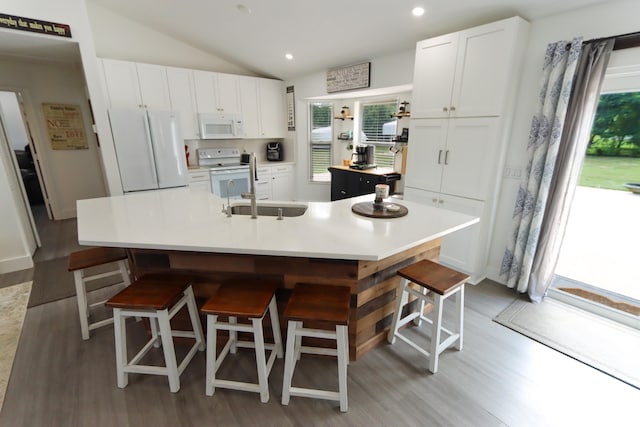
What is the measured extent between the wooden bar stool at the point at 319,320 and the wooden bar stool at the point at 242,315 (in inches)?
A: 5.1

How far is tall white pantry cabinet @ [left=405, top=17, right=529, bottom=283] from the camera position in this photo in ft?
8.08

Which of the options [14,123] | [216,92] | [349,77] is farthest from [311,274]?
[14,123]

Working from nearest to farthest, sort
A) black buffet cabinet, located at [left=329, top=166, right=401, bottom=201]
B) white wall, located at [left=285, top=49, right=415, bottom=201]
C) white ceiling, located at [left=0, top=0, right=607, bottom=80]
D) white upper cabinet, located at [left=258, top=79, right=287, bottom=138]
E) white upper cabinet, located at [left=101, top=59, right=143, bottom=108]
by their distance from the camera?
1. white ceiling, located at [left=0, top=0, right=607, bottom=80]
2. white wall, located at [left=285, top=49, right=415, bottom=201]
3. white upper cabinet, located at [left=101, top=59, right=143, bottom=108]
4. black buffet cabinet, located at [left=329, top=166, right=401, bottom=201]
5. white upper cabinet, located at [left=258, top=79, right=287, bottom=138]

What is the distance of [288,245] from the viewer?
1525 millimetres

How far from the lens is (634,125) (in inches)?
87.4

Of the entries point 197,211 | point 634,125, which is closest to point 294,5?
point 197,211

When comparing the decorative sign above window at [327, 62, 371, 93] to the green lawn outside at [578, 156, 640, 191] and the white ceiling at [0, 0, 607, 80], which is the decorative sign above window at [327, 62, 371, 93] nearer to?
the white ceiling at [0, 0, 607, 80]

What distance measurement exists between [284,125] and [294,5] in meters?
2.68

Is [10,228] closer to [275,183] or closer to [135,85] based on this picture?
[135,85]

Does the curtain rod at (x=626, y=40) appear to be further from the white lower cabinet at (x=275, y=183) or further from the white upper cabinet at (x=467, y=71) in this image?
the white lower cabinet at (x=275, y=183)

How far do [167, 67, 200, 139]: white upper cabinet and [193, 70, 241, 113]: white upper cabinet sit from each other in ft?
0.30

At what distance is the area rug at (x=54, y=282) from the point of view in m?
2.67

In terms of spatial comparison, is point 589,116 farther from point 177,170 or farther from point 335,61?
point 177,170

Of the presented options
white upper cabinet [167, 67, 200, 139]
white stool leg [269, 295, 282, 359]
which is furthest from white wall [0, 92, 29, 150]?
white stool leg [269, 295, 282, 359]
